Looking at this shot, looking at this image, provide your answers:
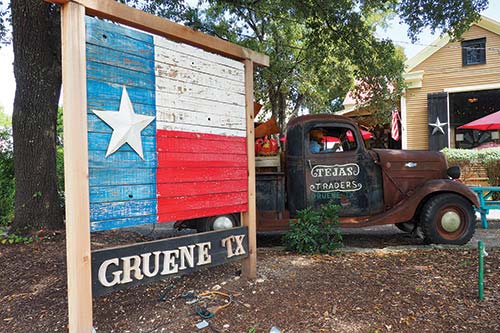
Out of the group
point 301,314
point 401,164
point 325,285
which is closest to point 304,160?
point 401,164

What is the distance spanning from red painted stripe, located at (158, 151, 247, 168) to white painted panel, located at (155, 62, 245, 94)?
0.63 m

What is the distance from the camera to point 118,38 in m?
2.58

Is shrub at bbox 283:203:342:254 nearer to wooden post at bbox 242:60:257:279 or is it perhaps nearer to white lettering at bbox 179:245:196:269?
wooden post at bbox 242:60:257:279

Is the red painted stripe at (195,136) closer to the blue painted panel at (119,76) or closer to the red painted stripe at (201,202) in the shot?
the blue painted panel at (119,76)

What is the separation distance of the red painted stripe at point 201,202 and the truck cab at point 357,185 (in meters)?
1.80

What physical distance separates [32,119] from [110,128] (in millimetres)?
3756

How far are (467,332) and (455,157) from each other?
9.83 meters

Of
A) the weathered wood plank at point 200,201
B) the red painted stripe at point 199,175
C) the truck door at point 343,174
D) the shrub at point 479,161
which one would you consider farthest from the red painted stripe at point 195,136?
the shrub at point 479,161

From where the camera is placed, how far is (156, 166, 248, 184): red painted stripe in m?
2.84

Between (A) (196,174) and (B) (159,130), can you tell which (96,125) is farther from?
(A) (196,174)

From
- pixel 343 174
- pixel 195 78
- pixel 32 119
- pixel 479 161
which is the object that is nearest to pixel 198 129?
pixel 195 78

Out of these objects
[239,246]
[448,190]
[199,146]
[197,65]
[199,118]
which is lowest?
[239,246]

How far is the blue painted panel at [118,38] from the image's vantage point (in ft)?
7.93

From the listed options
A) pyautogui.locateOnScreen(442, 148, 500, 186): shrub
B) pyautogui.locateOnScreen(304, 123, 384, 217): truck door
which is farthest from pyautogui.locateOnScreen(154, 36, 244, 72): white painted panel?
pyautogui.locateOnScreen(442, 148, 500, 186): shrub
